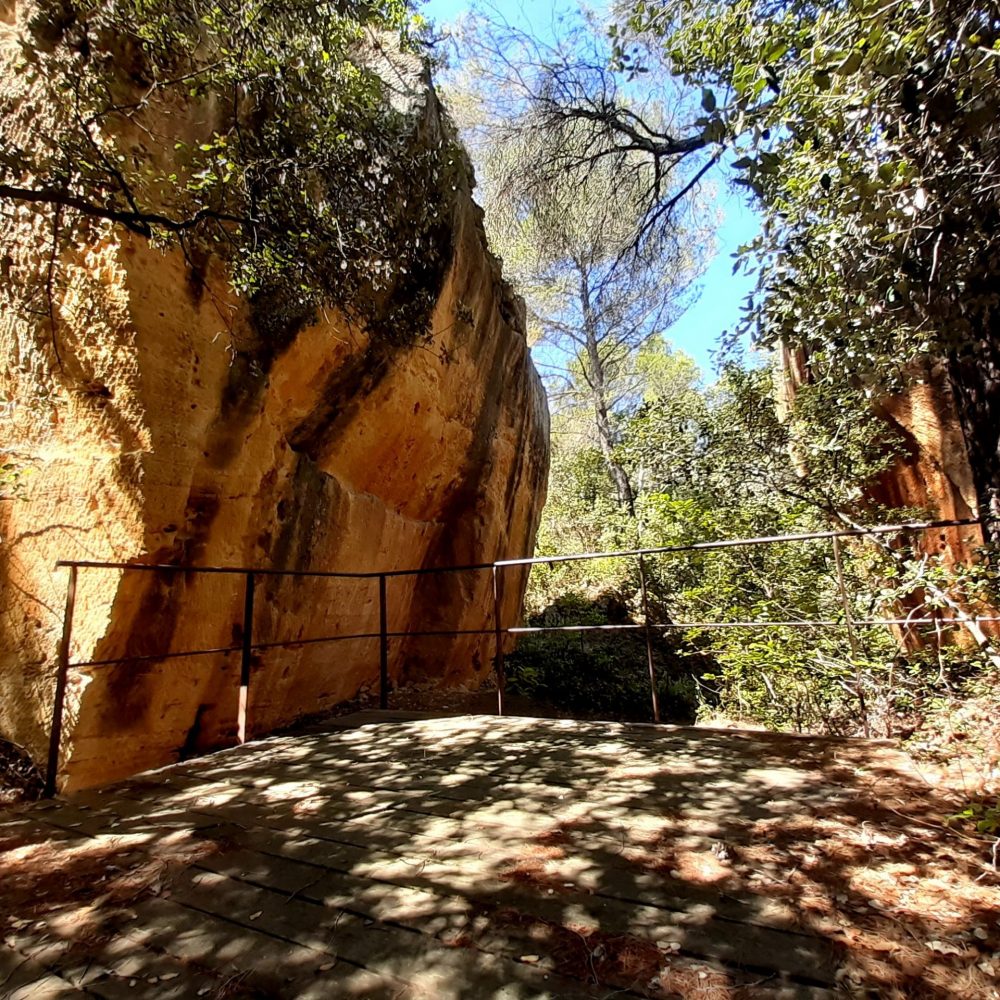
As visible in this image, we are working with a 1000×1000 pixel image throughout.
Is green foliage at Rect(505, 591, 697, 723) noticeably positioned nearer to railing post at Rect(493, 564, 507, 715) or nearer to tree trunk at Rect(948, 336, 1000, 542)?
railing post at Rect(493, 564, 507, 715)

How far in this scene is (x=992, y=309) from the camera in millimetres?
2850

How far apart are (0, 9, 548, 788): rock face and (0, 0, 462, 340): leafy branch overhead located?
443 mm

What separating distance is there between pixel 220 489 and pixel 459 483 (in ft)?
12.7

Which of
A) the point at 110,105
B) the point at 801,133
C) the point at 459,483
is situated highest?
the point at 110,105

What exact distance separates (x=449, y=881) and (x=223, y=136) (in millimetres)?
4472

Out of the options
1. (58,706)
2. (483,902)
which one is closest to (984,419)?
(483,902)

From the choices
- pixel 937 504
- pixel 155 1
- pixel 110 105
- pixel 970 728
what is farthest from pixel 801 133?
pixel 937 504

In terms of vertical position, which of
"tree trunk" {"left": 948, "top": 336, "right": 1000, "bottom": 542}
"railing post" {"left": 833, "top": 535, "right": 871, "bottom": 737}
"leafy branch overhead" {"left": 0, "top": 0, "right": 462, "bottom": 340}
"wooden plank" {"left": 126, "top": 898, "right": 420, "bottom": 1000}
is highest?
"leafy branch overhead" {"left": 0, "top": 0, "right": 462, "bottom": 340}

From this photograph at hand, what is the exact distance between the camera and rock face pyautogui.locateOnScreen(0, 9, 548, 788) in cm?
353

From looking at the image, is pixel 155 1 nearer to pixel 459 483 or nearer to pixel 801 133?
pixel 801 133

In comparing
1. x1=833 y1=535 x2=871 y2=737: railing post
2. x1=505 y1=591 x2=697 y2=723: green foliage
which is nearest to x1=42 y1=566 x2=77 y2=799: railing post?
x1=833 y1=535 x2=871 y2=737: railing post

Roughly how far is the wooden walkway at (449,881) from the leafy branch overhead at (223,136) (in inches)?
112

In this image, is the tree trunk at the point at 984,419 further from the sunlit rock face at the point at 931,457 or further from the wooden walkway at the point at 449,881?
the sunlit rock face at the point at 931,457

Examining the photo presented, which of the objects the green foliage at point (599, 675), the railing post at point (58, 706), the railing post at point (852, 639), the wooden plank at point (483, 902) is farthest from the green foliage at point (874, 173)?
the green foliage at point (599, 675)
